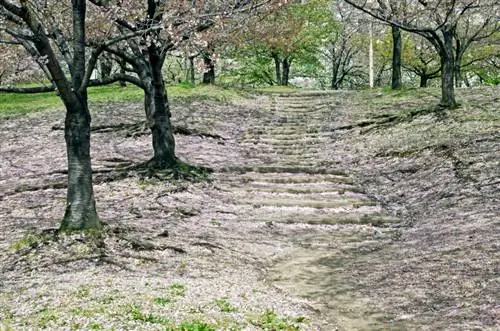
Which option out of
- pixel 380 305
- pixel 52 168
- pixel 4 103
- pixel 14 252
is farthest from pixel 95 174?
pixel 4 103

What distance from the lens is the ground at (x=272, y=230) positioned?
27.5 feet

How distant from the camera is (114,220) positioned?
14016 mm

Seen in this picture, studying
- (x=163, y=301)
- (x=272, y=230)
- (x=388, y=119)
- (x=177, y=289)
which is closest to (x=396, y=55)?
(x=388, y=119)

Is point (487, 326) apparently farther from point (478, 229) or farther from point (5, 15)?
point (5, 15)

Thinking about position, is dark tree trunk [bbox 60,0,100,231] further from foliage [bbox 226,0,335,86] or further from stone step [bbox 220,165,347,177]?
foliage [bbox 226,0,335,86]

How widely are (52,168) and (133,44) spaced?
6.48 meters

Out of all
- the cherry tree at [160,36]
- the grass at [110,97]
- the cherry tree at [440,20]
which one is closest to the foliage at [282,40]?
the grass at [110,97]

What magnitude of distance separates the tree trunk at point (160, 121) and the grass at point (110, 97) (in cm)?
1741

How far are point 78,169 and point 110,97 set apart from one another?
2624 cm

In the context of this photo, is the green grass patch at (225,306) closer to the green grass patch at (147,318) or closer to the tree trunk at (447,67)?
the green grass patch at (147,318)

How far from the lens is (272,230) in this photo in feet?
48.4

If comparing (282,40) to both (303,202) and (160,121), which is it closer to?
(160,121)

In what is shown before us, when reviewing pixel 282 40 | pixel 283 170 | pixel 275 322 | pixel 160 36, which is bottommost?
pixel 275 322

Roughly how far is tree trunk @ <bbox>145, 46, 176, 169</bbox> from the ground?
106 cm
